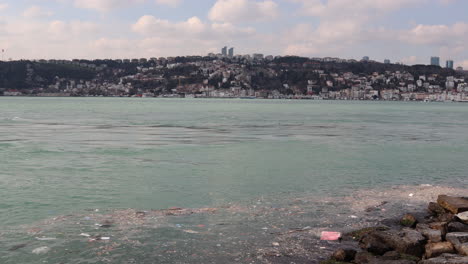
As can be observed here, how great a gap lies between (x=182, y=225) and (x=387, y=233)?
5.25m

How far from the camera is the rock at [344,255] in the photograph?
10.1 metres

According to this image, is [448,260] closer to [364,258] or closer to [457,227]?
[364,258]

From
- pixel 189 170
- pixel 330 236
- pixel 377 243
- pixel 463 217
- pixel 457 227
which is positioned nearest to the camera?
pixel 377 243

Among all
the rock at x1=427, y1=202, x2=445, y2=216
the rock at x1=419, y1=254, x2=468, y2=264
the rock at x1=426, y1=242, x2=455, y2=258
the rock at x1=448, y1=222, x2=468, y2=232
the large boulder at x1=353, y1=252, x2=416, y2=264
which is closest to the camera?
the rock at x1=419, y1=254, x2=468, y2=264

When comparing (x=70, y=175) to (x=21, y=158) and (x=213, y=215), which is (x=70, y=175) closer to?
(x=21, y=158)

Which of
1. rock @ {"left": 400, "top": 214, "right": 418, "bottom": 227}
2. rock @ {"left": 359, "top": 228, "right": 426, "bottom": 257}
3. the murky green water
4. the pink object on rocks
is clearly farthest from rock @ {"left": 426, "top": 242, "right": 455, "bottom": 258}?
the murky green water

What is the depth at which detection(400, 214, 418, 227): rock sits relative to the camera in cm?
1320

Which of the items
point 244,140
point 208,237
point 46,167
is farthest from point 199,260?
point 244,140

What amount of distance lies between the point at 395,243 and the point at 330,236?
1.82 m

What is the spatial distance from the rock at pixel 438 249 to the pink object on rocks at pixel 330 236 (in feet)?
7.31

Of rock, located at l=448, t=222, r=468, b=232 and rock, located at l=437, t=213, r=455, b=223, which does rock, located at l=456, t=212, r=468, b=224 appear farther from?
rock, located at l=448, t=222, r=468, b=232

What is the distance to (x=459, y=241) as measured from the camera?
10516 mm

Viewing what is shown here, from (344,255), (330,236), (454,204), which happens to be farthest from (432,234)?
(454,204)

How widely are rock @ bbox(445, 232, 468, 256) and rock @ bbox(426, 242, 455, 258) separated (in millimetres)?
132
